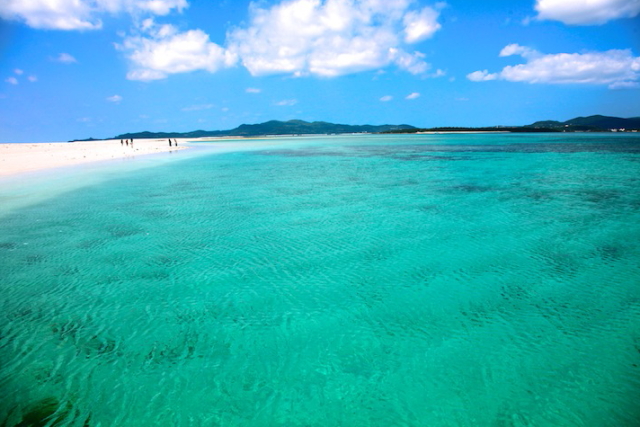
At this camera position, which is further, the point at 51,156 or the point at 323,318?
the point at 51,156

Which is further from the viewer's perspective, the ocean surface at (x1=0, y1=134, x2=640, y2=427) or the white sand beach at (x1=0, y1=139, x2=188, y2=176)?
the white sand beach at (x1=0, y1=139, x2=188, y2=176)

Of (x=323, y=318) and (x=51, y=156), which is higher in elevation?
(x=51, y=156)

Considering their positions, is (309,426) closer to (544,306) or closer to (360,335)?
(360,335)

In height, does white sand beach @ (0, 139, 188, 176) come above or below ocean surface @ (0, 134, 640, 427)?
above

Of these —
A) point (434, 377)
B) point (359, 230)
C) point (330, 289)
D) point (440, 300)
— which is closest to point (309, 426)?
point (434, 377)

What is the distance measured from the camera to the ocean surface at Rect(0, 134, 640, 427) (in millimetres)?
5301

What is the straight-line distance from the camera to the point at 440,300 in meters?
8.20

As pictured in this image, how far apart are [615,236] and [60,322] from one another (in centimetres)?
1749

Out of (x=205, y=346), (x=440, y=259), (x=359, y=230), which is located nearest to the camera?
(x=205, y=346)

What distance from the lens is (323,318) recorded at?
7.60 metres

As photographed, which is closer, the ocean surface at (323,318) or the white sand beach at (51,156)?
the ocean surface at (323,318)

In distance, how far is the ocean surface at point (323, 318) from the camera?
5301mm

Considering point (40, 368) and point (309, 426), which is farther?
point (40, 368)

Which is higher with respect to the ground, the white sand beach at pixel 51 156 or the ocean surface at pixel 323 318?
the white sand beach at pixel 51 156
